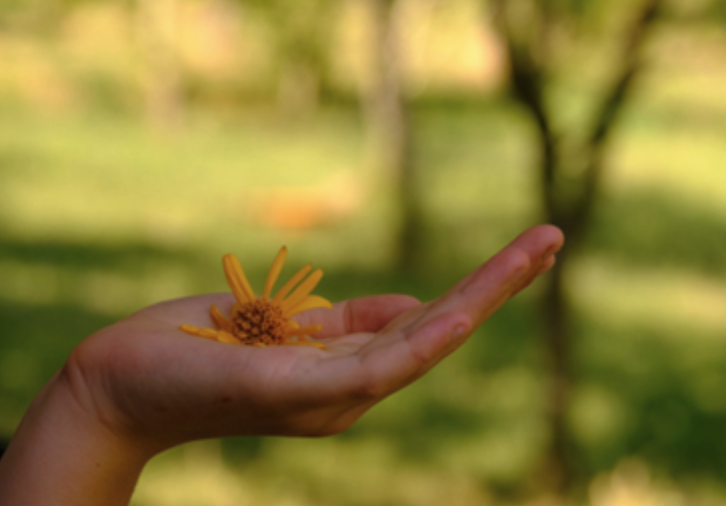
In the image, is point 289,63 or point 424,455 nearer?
point 424,455

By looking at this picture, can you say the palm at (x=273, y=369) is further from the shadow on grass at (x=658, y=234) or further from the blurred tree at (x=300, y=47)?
the blurred tree at (x=300, y=47)

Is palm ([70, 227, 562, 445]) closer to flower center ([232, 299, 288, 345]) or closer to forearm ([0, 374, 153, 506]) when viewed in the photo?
forearm ([0, 374, 153, 506])

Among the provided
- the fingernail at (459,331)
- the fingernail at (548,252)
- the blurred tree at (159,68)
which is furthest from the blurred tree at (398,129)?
the blurred tree at (159,68)

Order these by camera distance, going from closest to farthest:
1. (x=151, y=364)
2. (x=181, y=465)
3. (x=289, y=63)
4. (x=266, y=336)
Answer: (x=151, y=364) → (x=266, y=336) → (x=181, y=465) → (x=289, y=63)

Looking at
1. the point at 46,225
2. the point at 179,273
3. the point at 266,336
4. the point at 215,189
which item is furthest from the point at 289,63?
the point at 266,336

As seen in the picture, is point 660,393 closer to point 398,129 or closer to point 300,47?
point 398,129

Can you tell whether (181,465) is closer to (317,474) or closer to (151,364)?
(317,474)
